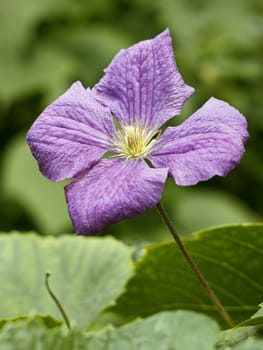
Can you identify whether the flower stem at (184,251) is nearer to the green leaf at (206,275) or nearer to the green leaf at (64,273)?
the green leaf at (206,275)

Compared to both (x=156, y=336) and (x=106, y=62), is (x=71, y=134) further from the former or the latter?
(x=106, y=62)

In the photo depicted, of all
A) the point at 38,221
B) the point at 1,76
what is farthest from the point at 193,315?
the point at 1,76

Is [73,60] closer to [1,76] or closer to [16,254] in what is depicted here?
[1,76]

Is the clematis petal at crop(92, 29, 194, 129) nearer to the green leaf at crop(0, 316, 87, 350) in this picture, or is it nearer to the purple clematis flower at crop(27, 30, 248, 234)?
the purple clematis flower at crop(27, 30, 248, 234)

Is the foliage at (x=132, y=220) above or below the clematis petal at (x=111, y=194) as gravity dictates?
below

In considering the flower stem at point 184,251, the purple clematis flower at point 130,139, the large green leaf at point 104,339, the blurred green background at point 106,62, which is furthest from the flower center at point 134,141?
the blurred green background at point 106,62

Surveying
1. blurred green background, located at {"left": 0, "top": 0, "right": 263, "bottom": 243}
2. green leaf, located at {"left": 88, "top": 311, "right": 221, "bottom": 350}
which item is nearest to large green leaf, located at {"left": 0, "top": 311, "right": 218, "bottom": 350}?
green leaf, located at {"left": 88, "top": 311, "right": 221, "bottom": 350}
